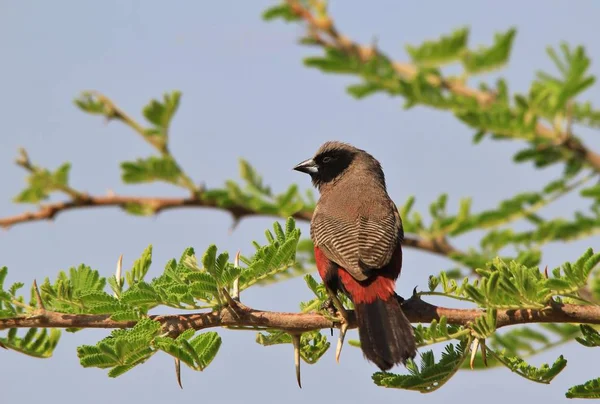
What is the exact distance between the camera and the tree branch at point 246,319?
362 centimetres

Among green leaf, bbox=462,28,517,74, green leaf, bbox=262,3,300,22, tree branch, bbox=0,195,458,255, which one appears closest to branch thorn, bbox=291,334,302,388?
tree branch, bbox=0,195,458,255

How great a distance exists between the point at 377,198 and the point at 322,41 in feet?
5.01

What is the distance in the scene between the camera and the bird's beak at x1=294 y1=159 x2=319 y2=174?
751 cm

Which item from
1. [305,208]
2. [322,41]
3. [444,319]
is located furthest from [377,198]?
[444,319]

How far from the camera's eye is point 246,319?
12.0ft

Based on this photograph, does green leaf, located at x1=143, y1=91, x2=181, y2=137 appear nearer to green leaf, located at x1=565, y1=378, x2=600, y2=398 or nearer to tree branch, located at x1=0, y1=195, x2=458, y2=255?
tree branch, located at x1=0, y1=195, x2=458, y2=255

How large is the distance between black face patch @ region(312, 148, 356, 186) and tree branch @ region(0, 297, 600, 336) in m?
3.67

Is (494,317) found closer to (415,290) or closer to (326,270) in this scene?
(415,290)

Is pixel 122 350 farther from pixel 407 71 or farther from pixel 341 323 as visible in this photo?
pixel 407 71

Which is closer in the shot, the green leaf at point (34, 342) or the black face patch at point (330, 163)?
the green leaf at point (34, 342)

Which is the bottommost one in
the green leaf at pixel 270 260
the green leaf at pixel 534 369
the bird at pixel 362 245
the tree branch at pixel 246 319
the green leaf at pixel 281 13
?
the green leaf at pixel 534 369

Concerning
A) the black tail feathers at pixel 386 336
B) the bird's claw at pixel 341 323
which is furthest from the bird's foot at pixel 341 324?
the black tail feathers at pixel 386 336

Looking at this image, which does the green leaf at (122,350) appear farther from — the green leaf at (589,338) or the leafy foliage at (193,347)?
the green leaf at (589,338)

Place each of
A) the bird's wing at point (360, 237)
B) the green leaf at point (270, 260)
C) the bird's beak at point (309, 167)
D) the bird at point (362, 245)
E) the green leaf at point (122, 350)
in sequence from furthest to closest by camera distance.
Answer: the bird's beak at point (309, 167)
the bird's wing at point (360, 237)
the bird at point (362, 245)
the green leaf at point (270, 260)
the green leaf at point (122, 350)
